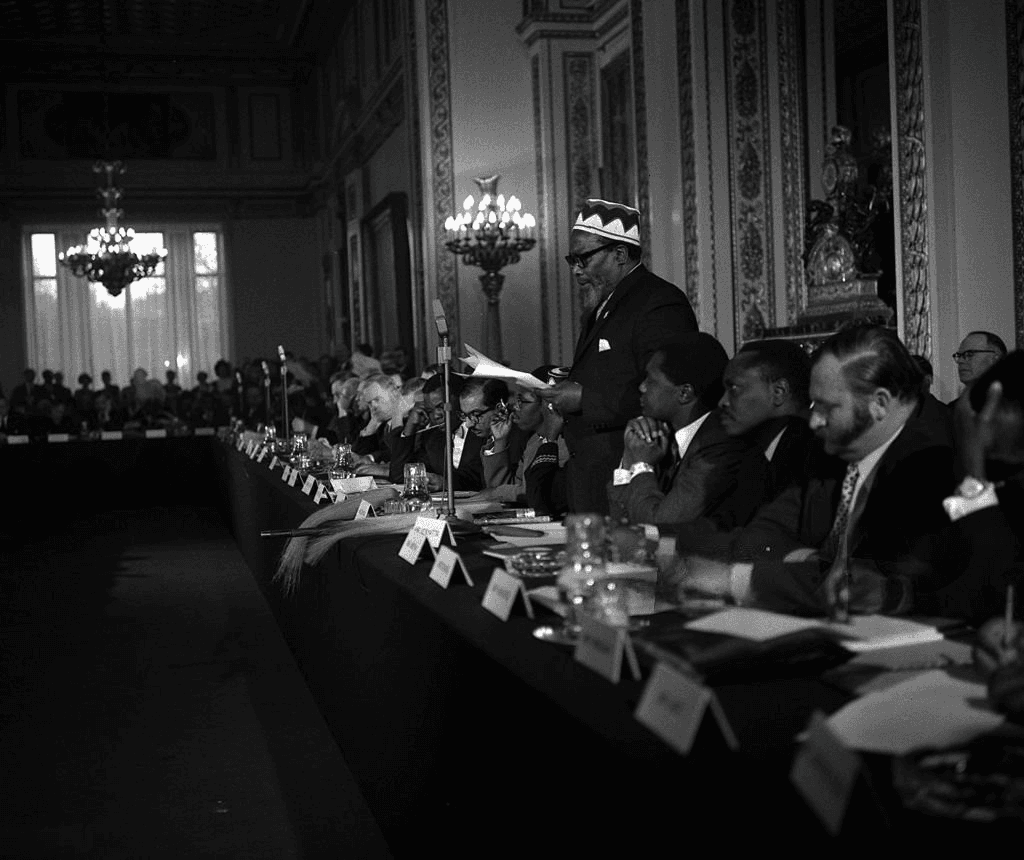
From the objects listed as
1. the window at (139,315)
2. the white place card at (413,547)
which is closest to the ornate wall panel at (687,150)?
the white place card at (413,547)

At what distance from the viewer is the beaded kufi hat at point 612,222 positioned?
12.5ft

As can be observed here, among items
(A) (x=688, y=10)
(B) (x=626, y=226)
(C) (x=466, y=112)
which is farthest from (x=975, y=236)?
(C) (x=466, y=112)

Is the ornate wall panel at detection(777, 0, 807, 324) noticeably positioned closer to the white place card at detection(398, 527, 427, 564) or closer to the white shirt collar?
the white shirt collar

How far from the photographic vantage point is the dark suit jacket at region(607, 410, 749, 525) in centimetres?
305

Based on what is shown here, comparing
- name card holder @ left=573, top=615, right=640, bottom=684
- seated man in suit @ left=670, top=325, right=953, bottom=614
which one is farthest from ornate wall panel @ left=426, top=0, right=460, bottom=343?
name card holder @ left=573, top=615, right=640, bottom=684

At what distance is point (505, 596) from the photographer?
218 centimetres

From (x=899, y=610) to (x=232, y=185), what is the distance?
17755 mm

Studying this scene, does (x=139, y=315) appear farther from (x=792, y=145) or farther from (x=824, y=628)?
(x=824, y=628)

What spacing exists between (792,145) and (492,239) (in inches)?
110

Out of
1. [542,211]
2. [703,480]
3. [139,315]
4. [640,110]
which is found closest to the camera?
[703,480]

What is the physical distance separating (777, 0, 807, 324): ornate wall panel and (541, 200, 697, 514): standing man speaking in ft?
11.7

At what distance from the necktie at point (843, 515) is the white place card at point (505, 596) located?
0.64 m

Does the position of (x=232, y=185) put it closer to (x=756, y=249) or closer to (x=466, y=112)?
(x=466, y=112)

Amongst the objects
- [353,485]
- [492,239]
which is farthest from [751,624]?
[492,239]
